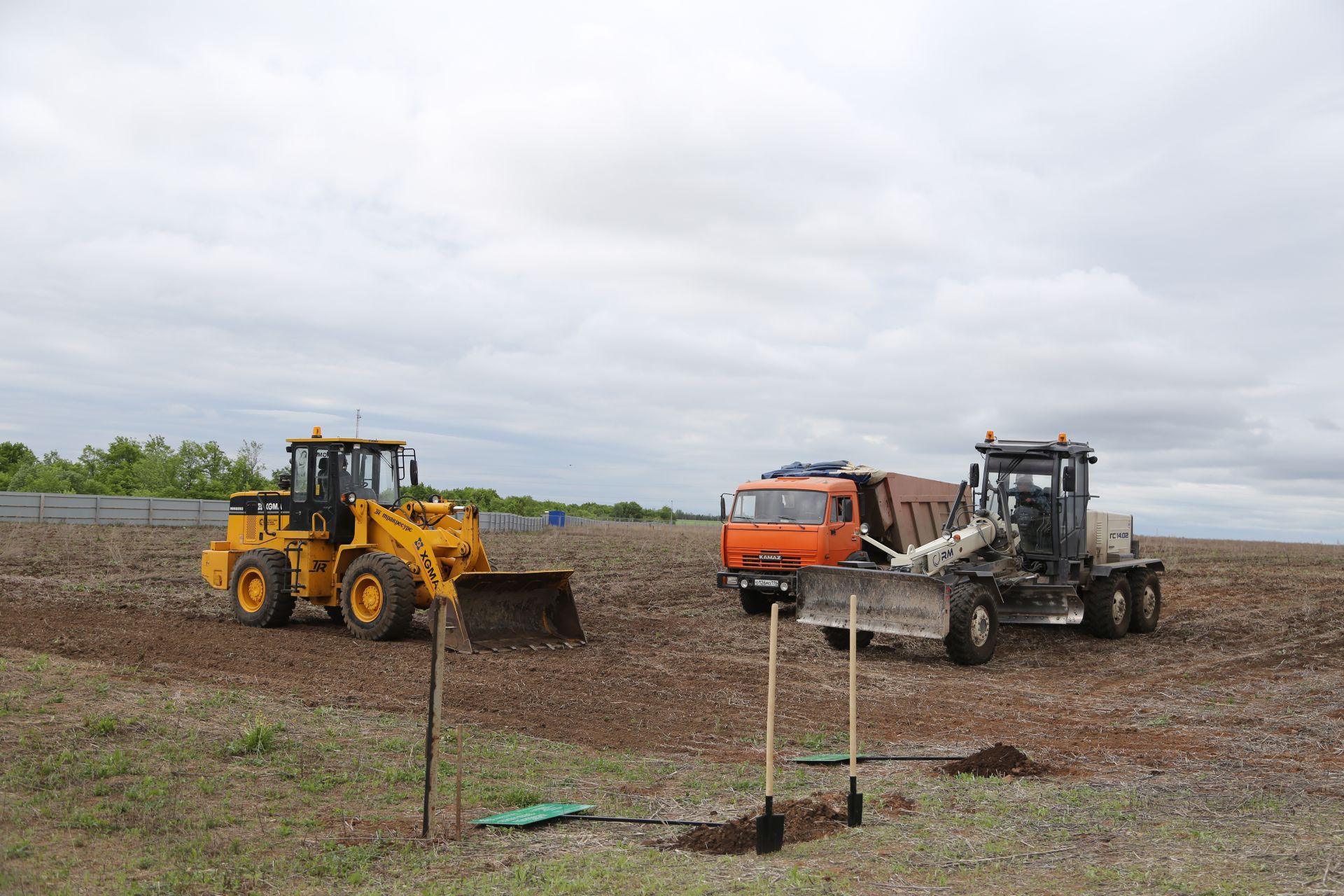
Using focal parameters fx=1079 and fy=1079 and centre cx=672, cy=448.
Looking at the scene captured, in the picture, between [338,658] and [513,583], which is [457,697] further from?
[513,583]

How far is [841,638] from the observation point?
16172 mm

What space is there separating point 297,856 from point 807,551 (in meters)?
14.3

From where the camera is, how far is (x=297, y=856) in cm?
616

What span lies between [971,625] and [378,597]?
829 cm

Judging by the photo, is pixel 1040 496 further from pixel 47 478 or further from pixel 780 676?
pixel 47 478

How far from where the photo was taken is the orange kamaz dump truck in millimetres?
19906

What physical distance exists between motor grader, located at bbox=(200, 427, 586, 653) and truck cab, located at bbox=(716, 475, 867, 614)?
5196 millimetres

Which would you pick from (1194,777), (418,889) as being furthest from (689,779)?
(1194,777)

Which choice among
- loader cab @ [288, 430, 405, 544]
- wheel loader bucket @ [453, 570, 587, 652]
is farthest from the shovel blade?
loader cab @ [288, 430, 405, 544]

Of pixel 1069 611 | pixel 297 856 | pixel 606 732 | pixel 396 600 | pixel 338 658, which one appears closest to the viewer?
pixel 297 856

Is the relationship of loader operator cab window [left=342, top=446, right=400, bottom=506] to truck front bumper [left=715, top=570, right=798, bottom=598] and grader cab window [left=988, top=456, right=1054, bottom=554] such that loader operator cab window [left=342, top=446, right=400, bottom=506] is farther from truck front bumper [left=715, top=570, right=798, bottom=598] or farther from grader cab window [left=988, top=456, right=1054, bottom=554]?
grader cab window [left=988, top=456, right=1054, bottom=554]

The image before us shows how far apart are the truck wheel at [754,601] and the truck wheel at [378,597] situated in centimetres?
769

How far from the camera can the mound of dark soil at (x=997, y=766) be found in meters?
8.19

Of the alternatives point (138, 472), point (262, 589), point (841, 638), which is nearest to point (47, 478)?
point (138, 472)
